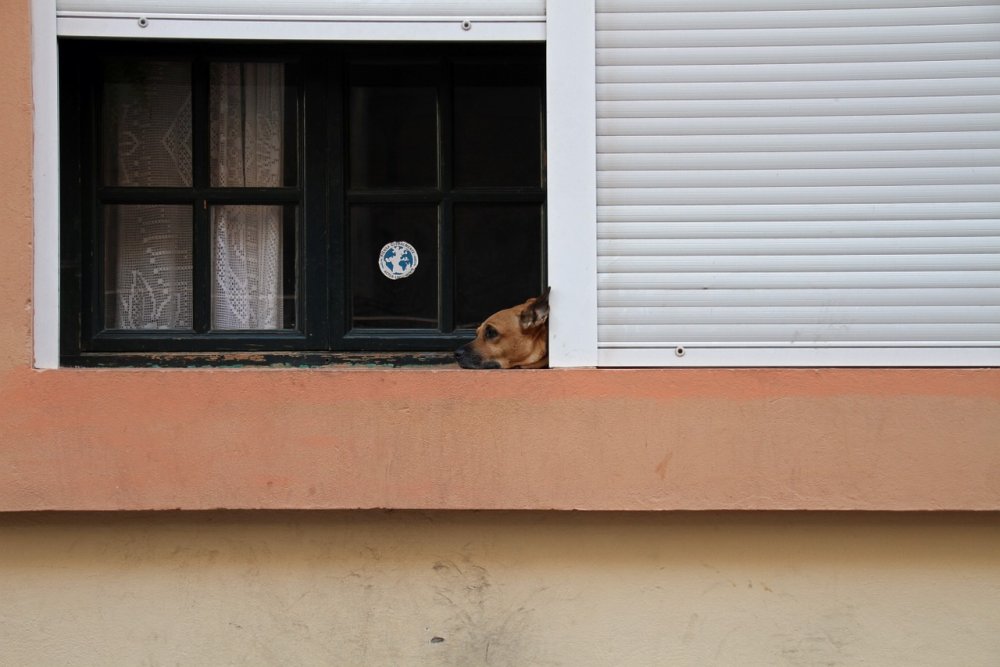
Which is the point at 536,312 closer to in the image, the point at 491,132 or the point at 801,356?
the point at 491,132

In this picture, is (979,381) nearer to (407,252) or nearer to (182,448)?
(407,252)

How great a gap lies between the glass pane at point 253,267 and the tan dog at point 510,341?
77 cm

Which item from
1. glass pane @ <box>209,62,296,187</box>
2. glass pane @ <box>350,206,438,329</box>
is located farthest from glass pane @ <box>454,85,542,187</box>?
glass pane @ <box>209,62,296,187</box>

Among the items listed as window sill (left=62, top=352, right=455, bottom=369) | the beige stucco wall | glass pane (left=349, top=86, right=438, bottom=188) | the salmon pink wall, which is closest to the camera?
the salmon pink wall

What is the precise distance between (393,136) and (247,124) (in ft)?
1.91

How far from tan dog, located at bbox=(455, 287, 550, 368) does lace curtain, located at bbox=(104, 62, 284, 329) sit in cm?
82

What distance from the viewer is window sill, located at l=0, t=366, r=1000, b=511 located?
329cm

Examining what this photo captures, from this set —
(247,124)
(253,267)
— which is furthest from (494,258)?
(247,124)

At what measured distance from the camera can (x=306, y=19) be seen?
3393mm

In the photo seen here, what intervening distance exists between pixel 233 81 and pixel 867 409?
2.71 meters

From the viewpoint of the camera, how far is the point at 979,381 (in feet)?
10.8

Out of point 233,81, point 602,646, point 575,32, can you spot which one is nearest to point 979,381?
point 602,646

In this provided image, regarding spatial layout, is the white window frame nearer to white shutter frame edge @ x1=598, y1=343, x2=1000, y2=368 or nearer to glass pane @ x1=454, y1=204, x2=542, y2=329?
white shutter frame edge @ x1=598, y1=343, x2=1000, y2=368

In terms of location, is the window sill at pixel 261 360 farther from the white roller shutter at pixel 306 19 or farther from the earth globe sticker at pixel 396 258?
the white roller shutter at pixel 306 19
